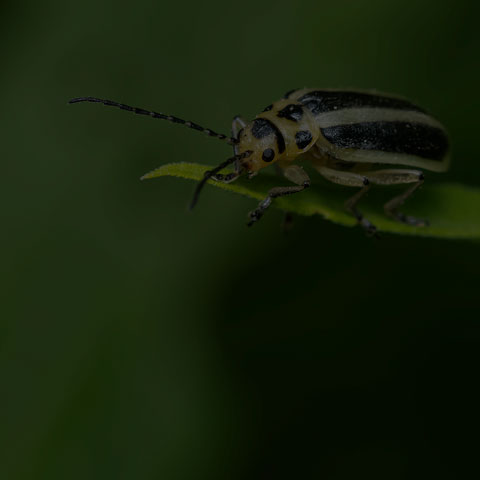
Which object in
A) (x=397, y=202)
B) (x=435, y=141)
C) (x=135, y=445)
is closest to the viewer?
(x=397, y=202)

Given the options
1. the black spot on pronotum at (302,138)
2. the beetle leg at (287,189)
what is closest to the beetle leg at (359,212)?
the beetle leg at (287,189)

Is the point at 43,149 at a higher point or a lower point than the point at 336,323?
higher

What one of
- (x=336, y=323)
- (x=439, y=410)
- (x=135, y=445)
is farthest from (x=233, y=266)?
(x=439, y=410)

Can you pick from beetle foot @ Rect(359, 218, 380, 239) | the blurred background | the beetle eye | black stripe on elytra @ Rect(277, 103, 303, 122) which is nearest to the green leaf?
beetle foot @ Rect(359, 218, 380, 239)

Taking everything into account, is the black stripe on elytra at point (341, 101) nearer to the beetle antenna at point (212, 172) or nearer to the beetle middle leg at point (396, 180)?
the beetle middle leg at point (396, 180)

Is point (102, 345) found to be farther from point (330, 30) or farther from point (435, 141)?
point (330, 30)

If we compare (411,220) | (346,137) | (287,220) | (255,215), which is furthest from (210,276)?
(411,220)

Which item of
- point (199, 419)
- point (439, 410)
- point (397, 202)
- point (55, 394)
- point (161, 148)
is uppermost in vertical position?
point (161, 148)

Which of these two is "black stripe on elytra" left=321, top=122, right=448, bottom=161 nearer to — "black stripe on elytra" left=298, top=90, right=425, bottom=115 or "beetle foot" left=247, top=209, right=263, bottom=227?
"black stripe on elytra" left=298, top=90, right=425, bottom=115
